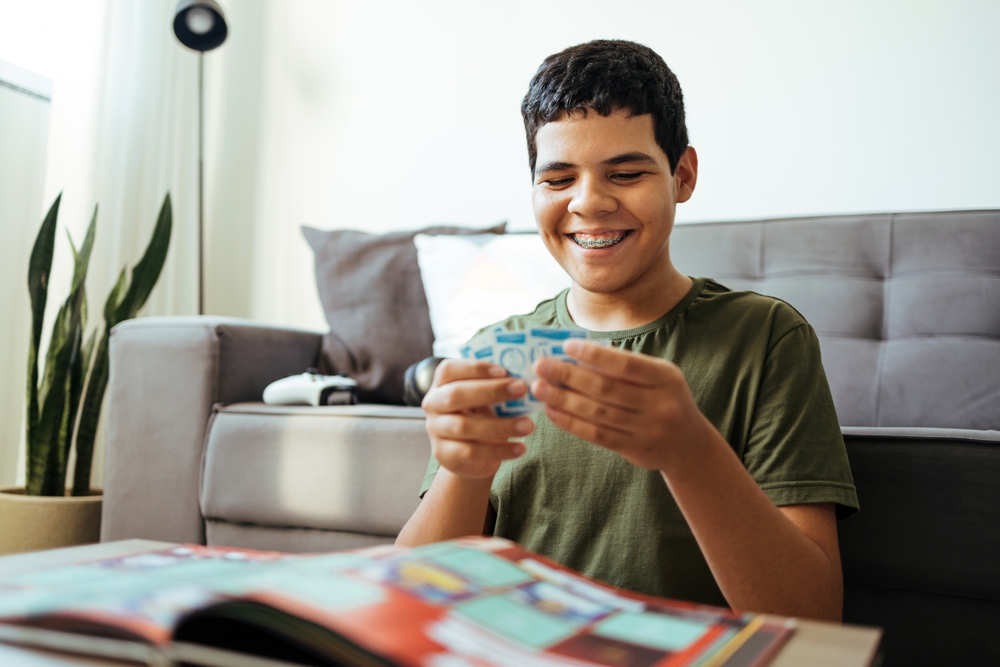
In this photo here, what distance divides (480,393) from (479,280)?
129cm

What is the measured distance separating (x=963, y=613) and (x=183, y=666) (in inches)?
39.1

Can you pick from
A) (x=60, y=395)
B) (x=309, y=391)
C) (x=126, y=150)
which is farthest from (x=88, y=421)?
(x=126, y=150)

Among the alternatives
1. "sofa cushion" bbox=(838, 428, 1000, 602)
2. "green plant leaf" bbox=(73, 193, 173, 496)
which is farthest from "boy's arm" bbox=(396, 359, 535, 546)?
"green plant leaf" bbox=(73, 193, 173, 496)

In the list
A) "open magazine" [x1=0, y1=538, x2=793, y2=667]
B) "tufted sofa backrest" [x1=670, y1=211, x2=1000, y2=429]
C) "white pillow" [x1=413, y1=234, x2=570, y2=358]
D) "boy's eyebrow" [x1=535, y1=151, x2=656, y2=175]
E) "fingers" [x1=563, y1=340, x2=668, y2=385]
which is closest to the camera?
"open magazine" [x1=0, y1=538, x2=793, y2=667]

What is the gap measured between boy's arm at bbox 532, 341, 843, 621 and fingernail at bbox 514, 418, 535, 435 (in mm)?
37

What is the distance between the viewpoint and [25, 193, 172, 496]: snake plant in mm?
1876

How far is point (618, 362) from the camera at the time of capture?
1.77 feet

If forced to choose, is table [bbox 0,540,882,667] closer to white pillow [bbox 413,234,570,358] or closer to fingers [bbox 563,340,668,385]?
fingers [bbox 563,340,668,385]

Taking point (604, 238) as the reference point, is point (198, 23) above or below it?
above

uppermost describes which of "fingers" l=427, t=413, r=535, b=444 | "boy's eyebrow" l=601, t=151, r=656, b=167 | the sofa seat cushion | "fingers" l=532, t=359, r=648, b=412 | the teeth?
"boy's eyebrow" l=601, t=151, r=656, b=167

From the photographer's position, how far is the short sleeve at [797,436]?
780mm

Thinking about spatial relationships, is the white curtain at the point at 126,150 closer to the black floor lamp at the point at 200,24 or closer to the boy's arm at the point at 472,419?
the black floor lamp at the point at 200,24

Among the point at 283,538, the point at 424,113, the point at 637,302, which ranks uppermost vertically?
the point at 424,113

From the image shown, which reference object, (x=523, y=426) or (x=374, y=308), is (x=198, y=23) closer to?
(x=374, y=308)
